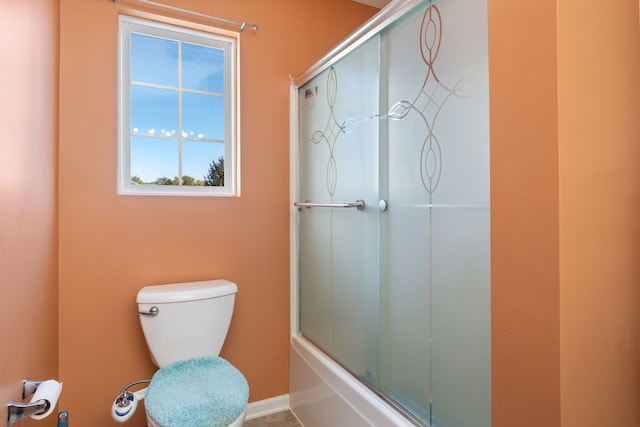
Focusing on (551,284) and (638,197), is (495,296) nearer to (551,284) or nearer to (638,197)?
(551,284)

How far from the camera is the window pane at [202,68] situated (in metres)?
2.05

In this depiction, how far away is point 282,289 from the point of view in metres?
2.22

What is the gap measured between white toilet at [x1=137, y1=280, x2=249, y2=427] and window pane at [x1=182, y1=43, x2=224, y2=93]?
1.06 m

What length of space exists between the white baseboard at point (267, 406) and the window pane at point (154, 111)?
156 centimetres

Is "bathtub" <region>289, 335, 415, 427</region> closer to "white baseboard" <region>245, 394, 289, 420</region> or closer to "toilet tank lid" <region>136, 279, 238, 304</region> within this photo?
"white baseboard" <region>245, 394, 289, 420</region>

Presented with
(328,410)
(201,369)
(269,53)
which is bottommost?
(328,410)

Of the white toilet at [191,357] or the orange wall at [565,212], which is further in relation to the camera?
the white toilet at [191,357]

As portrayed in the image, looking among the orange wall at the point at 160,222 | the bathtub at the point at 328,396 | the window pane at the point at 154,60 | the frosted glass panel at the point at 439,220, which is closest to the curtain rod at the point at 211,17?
the orange wall at the point at 160,222

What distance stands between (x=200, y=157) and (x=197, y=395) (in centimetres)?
121

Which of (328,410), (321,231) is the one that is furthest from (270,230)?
(328,410)

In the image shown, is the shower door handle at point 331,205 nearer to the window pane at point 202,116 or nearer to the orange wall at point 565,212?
the window pane at point 202,116

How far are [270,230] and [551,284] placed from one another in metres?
1.60

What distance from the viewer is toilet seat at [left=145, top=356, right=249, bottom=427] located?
1304mm

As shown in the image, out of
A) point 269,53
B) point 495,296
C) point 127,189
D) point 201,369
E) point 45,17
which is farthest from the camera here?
point 269,53
